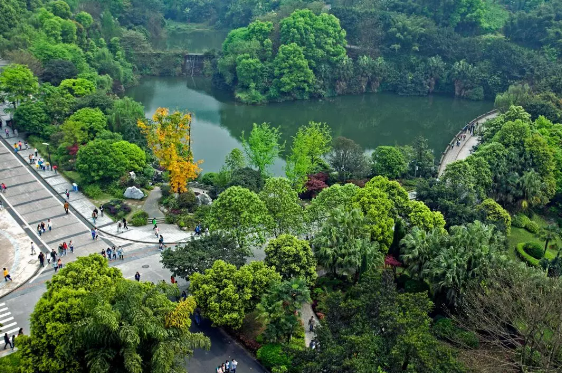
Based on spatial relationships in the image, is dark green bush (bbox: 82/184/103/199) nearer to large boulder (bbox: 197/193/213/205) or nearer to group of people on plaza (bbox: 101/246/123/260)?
large boulder (bbox: 197/193/213/205)

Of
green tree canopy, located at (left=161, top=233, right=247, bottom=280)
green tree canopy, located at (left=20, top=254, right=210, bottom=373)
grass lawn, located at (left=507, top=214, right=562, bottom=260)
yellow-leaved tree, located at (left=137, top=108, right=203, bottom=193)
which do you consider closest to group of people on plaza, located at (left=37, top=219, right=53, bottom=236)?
yellow-leaved tree, located at (left=137, top=108, right=203, bottom=193)

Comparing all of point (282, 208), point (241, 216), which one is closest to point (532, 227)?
point (282, 208)

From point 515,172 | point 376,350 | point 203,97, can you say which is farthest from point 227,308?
point 203,97

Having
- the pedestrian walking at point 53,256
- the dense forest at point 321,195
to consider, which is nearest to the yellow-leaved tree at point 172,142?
the dense forest at point 321,195

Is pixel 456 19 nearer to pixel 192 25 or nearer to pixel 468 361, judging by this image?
pixel 192 25

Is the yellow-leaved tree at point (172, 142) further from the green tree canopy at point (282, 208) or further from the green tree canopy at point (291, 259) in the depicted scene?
the green tree canopy at point (291, 259)
